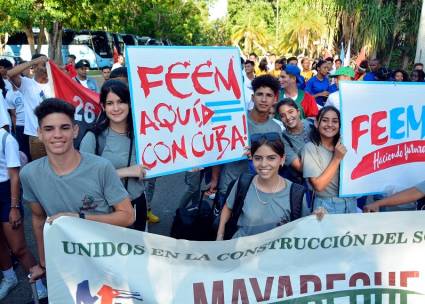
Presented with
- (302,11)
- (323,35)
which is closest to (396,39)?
(323,35)

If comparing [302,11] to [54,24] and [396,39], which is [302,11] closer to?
[396,39]

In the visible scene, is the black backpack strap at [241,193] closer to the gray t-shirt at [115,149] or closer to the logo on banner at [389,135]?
the gray t-shirt at [115,149]

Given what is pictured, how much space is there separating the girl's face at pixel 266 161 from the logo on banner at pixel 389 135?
2.34ft

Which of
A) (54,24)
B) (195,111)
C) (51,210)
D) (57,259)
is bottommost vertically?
(57,259)

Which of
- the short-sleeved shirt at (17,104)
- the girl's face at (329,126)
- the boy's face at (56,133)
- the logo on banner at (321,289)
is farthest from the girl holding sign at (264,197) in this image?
the short-sleeved shirt at (17,104)

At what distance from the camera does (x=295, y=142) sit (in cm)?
383

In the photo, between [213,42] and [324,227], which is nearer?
[324,227]

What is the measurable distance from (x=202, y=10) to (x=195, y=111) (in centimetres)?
3832

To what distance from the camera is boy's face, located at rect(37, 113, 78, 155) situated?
8.51ft

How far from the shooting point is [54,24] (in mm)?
17031

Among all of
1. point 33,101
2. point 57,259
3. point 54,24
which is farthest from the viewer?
point 54,24

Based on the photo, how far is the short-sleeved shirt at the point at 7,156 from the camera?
339 cm

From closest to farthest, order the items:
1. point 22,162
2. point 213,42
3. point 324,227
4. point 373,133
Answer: point 324,227
point 373,133
point 22,162
point 213,42

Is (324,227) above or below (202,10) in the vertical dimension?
below
